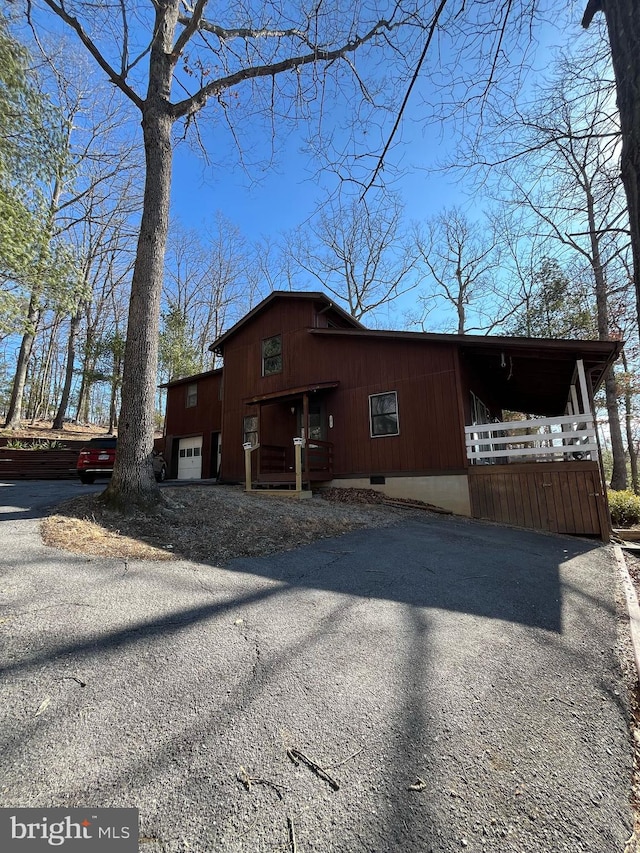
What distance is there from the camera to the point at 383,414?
415 inches

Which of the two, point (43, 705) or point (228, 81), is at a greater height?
point (228, 81)

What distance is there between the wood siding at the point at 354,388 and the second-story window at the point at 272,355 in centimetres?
20

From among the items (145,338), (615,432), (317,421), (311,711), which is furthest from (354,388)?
(615,432)

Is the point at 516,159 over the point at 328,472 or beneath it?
over

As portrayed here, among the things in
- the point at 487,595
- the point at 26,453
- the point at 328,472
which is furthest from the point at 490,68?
the point at 26,453

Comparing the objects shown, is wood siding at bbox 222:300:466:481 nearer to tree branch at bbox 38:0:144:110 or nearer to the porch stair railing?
the porch stair railing

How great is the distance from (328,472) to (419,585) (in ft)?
23.8

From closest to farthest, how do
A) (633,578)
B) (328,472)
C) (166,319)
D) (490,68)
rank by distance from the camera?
1. (490,68)
2. (633,578)
3. (328,472)
4. (166,319)

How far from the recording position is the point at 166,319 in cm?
2366

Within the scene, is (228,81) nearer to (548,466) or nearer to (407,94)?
(407,94)

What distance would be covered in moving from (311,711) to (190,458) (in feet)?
52.4

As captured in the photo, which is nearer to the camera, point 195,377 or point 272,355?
point 272,355

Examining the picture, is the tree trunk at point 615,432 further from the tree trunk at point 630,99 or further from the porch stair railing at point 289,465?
the tree trunk at point 630,99

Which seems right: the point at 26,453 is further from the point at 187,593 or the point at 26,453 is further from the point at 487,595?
the point at 487,595
